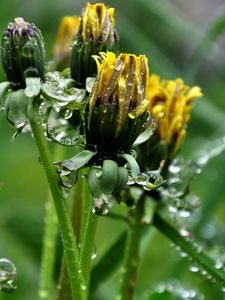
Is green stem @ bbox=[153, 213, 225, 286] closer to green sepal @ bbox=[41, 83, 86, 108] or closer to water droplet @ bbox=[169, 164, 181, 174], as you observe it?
water droplet @ bbox=[169, 164, 181, 174]

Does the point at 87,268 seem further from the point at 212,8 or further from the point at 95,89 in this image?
the point at 212,8

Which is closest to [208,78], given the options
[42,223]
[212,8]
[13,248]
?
[212,8]

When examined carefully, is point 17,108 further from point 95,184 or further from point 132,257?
point 132,257

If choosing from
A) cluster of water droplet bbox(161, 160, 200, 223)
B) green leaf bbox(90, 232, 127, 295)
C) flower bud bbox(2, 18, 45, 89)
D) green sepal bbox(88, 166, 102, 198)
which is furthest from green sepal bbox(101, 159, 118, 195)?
green leaf bbox(90, 232, 127, 295)

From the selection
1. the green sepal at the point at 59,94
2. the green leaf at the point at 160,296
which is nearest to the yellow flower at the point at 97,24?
the green sepal at the point at 59,94

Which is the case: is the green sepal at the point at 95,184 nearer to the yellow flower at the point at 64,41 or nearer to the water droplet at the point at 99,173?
the water droplet at the point at 99,173

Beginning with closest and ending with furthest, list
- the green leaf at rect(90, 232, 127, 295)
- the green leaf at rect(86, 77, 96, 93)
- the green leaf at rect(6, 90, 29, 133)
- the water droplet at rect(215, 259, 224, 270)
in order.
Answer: the green leaf at rect(6, 90, 29, 133) → the green leaf at rect(86, 77, 96, 93) → the water droplet at rect(215, 259, 224, 270) → the green leaf at rect(90, 232, 127, 295)
